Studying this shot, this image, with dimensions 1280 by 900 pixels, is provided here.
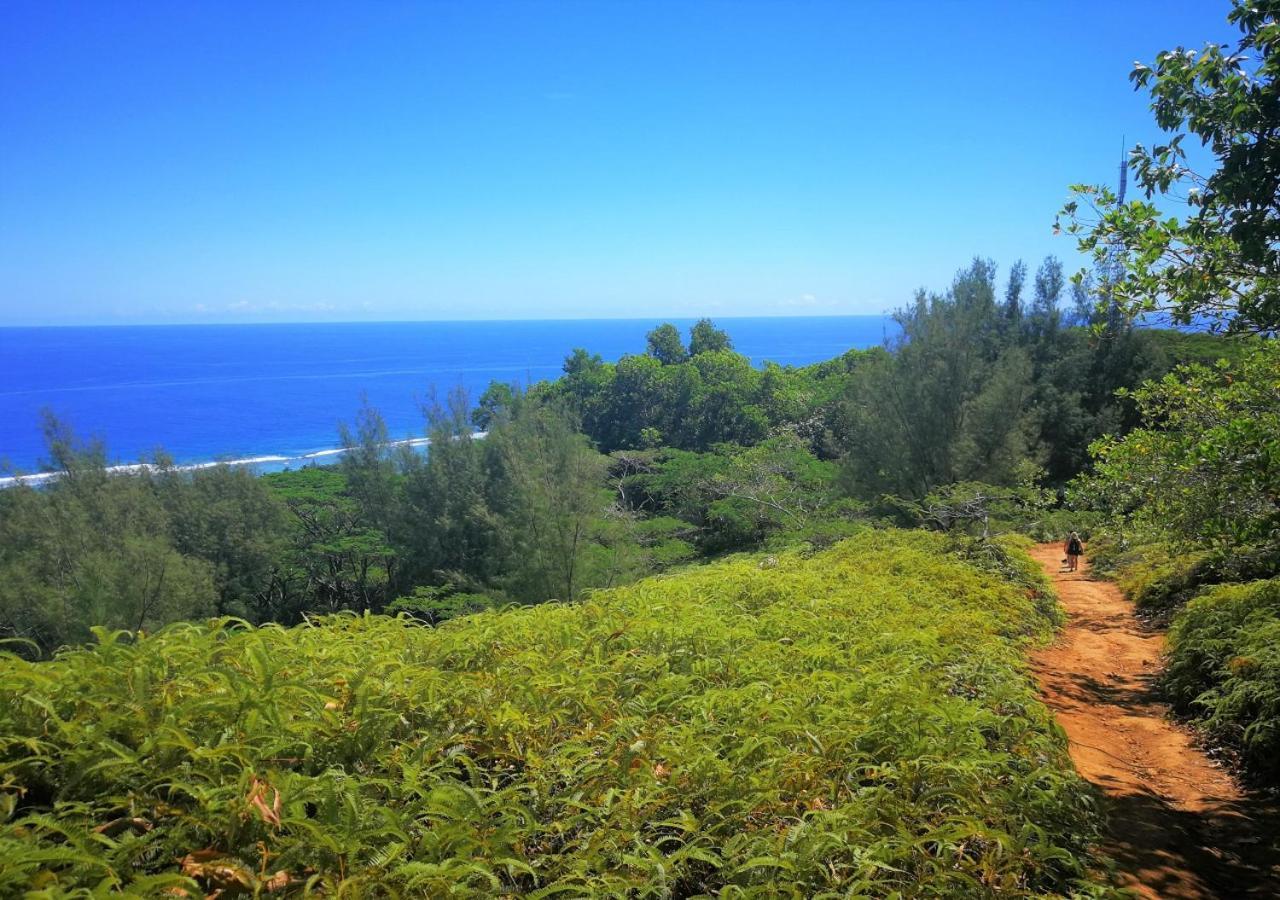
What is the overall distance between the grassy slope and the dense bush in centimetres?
211

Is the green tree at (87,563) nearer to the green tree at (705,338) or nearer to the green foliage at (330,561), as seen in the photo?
the green foliage at (330,561)

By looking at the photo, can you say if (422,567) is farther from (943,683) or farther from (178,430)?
(178,430)

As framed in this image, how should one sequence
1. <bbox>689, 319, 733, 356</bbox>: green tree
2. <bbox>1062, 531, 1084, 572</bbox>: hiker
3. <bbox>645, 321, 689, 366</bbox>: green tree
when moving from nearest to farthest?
<bbox>1062, 531, 1084, 572</bbox>: hiker
<bbox>645, 321, 689, 366</bbox>: green tree
<bbox>689, 319, 733, 356</bbox>: green tree

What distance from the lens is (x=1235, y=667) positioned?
17.7 feet

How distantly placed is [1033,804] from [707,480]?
1962 cm

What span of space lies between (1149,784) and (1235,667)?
5.29ft

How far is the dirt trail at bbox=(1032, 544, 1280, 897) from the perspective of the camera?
133 inches

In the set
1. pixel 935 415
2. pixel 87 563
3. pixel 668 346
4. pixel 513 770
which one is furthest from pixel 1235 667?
pixel 668 346

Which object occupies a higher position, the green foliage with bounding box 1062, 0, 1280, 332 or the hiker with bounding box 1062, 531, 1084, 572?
the green foliage with bounding box 1062, 0, 1280, 332

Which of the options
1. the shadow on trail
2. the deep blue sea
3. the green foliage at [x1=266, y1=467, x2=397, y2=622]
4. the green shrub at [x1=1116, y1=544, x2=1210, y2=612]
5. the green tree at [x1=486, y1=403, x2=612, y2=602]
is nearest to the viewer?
the shadow on trail

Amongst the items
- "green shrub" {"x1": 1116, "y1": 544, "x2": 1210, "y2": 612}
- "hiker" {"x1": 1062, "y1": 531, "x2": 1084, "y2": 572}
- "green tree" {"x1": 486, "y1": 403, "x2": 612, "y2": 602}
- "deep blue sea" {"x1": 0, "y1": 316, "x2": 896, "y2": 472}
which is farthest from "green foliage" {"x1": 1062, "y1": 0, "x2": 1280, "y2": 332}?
"deep blue sea" {"x1": 0, "y1": 316, "x2": 896, "y2": 472}

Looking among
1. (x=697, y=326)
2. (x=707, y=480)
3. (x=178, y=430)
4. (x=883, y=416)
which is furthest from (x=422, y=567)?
(x=178, y=430)

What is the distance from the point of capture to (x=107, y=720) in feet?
6.32

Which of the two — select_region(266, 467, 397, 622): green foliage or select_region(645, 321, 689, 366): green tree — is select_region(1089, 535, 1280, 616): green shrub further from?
select_region(645, 321, 689, 366): green tree
